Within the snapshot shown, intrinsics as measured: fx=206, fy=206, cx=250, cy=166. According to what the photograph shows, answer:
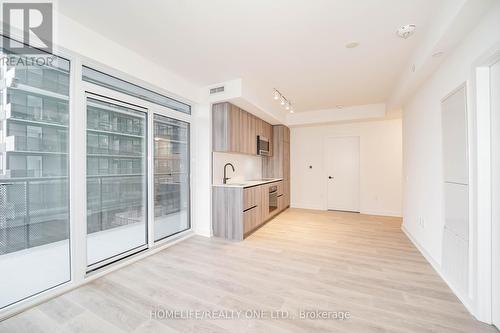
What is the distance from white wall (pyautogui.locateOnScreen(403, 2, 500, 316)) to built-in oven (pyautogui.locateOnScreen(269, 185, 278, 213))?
8.75 ft

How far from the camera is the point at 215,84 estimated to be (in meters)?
3.72

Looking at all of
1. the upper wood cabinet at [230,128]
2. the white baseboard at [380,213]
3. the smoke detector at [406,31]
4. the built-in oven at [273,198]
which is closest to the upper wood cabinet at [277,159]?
the built-in oven at [273,198]

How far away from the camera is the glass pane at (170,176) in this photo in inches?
131

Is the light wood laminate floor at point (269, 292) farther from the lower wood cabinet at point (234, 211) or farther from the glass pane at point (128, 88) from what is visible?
the glass pane at point (128, 88)

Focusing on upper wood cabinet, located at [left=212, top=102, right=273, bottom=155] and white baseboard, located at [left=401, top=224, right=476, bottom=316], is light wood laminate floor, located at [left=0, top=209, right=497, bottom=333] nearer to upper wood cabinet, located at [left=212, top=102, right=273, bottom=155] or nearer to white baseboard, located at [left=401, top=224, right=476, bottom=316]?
white baseboard, located at [left=401, top=224, right=476, bottom=316]

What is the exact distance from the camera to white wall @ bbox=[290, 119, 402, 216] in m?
5.36

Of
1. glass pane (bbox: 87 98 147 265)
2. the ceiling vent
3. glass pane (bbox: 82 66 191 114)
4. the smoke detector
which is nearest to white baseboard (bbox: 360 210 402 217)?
the smoke detector

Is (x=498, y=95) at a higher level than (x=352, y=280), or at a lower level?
higher

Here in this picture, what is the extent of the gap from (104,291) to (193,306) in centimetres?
102

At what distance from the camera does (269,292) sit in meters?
2.11

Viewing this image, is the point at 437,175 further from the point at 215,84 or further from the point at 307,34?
the point at 215,84

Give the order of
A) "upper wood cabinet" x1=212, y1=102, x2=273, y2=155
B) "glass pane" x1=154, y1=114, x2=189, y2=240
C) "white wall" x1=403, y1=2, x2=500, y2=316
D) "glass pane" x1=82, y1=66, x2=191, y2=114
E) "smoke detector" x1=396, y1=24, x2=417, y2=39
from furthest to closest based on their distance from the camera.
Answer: "upper wood cabinet" x1=212, y1=102, x2=273, y2=155
"glass pane" x1=154, y1=114, x2=189, y2=240
"glass pane" x1=82, y1=66, x2=191, y2=114
"smoke detector" x1=396, y1=24, x2=417, y2=39
"white wall" x1=403, y1=2, x2=500, y2=316

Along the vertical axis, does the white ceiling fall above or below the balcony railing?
above

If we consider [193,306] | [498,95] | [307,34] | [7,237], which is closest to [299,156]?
[307,34]
